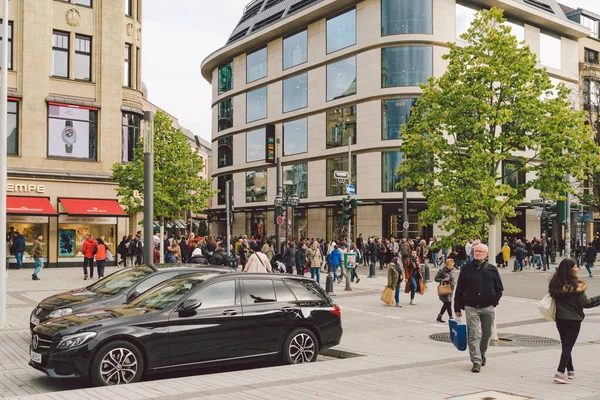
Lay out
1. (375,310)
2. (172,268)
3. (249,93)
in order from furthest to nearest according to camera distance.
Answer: (249,93)
(375,310)
(172,268)

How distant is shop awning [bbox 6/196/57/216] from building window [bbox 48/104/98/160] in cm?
246

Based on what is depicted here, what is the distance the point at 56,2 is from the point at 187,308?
2760 centimetres

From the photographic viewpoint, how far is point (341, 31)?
46781 millimetres

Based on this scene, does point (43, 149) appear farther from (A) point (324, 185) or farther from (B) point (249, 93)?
(B) point (249, 93)

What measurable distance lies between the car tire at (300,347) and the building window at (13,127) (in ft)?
80.3

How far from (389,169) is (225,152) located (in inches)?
815

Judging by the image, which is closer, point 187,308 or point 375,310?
point 187,308

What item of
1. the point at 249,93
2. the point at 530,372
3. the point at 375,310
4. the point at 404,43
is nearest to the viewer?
the point at 530,372

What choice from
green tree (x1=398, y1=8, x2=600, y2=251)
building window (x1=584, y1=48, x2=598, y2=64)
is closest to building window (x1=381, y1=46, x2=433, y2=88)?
building window (x1=584, y1=48, x2=598, y2=64)

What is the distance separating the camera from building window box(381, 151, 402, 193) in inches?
1686

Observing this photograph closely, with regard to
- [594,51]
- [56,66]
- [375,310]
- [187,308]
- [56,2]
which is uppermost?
[594,51]

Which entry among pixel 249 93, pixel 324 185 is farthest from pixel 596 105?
pixel 249 93

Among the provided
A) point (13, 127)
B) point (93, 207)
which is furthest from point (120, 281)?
point (13, 127)

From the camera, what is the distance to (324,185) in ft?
157
